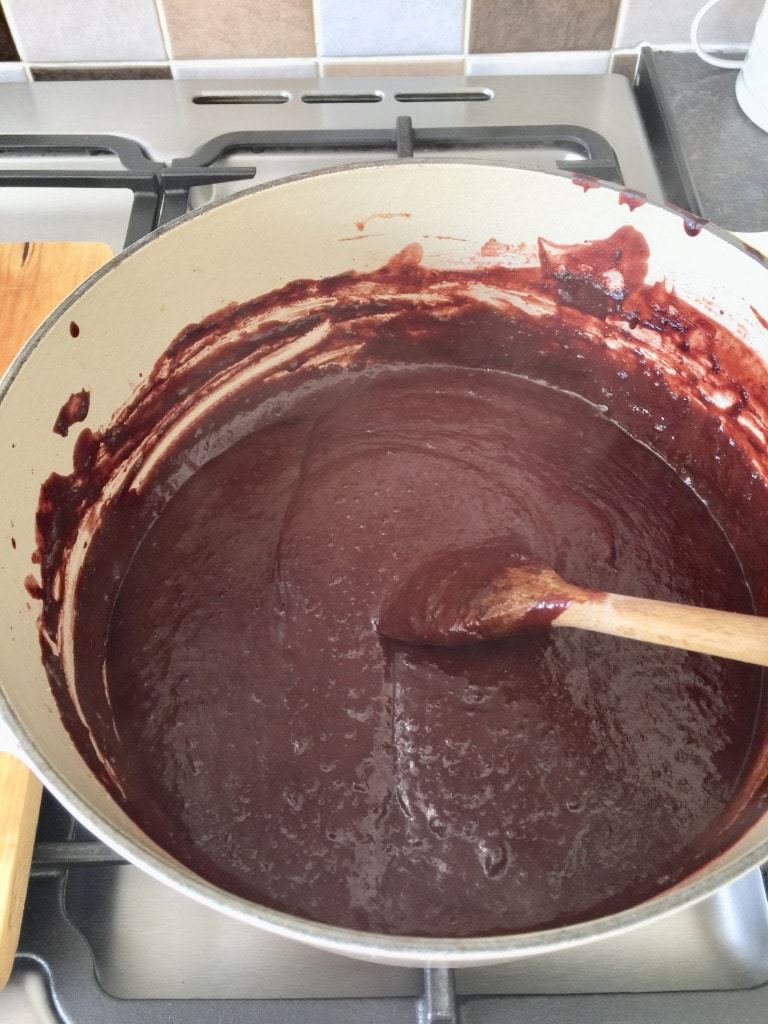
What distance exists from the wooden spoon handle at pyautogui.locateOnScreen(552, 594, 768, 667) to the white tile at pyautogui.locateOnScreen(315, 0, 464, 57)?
3.49 ft

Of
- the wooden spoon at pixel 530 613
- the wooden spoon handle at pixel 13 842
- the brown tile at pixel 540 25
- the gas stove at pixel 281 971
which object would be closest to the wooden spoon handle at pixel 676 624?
the wooden spoon at pixel 530 613

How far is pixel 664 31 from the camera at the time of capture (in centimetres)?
148

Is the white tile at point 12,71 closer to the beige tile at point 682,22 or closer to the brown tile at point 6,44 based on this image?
the brown tile at point 6,44

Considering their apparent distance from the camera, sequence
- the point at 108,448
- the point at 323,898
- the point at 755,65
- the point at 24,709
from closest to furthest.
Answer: the point at 24,709 → the point at 323,898 → the point at 108,448 → the point at 755,65

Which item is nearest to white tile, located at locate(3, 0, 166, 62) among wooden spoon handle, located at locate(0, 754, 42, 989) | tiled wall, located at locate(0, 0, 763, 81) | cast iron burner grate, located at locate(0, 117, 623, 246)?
tiled wall, located at locate(0, 0, 763, 81)

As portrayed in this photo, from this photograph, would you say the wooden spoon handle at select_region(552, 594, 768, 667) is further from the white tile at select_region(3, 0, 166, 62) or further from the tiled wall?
the white tile at select_region(3, 0, 166, 62)

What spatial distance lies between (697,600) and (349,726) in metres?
0.50

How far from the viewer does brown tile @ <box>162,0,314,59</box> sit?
1399mm

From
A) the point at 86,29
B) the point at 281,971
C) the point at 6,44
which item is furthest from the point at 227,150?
the point at 281,971

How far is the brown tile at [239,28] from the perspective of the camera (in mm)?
1399

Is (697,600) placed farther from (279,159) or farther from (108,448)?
(279,159)

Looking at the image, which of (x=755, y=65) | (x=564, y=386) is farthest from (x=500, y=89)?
(x=564, y=386)

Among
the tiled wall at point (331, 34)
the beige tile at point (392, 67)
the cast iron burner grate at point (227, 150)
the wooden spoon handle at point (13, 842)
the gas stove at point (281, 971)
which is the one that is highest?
the tiled wall at point (331, 34)

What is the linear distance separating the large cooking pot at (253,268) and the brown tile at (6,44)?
73 centimetres
